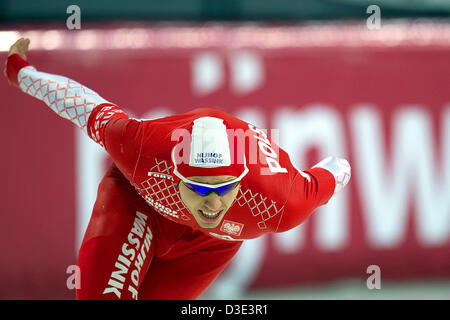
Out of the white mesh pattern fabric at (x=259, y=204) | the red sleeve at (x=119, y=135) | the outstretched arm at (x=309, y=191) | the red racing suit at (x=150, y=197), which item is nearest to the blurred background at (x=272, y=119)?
the red racing suit at (x=150, y=197)

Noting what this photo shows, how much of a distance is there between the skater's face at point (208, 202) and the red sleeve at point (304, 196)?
254mm

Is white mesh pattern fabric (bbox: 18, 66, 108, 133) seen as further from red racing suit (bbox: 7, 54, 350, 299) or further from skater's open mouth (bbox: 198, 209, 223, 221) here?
skater's open mouth (bbox: 198, 209, 223, 221)

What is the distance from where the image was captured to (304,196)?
2504 millimetres

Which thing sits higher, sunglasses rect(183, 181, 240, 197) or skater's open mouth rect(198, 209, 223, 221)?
sunglasses rect(183, 181, 240, 197)

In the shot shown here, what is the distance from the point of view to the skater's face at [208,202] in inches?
88.6

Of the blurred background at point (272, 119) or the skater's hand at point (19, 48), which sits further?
the blurred background at point (272, 119)

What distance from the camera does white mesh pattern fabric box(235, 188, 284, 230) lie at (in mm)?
2408

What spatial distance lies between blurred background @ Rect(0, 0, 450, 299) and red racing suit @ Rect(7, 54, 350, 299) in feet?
3.71

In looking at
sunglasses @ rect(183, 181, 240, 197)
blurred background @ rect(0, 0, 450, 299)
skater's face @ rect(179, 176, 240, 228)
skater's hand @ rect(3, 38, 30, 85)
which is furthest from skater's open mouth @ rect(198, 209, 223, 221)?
blurred background @ rect(0, 0, 450, 299)

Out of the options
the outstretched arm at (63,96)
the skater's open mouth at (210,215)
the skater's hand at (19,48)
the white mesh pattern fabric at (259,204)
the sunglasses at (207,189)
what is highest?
the skater's hand at (19,48)

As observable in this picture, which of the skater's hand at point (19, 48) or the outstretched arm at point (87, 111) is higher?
the skater's hand at point (19, 48)

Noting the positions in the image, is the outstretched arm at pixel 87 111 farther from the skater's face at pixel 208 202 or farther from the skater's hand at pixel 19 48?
the skater's face at pixel 208 202

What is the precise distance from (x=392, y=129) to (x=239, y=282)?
4.60 ft

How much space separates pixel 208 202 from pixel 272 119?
175cm
